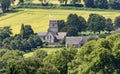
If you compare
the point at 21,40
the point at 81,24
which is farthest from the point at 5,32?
the point at 81,24

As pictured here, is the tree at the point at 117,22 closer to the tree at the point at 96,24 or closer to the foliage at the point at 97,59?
the tree at the point at 96,24

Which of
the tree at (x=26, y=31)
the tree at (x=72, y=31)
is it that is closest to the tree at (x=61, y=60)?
the tree at (x=26, y=31)

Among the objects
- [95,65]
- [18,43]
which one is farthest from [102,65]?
[18,43]

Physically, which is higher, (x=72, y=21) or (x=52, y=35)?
(x=72, y=21)

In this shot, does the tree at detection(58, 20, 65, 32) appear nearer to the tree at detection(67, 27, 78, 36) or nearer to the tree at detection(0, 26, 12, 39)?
the tree at detection(67, 27, 78, 36)

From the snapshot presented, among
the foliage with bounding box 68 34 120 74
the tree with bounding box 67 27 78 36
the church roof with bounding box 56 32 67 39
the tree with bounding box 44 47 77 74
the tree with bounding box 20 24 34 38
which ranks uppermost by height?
the foliage with bounding box 68 34 120 74

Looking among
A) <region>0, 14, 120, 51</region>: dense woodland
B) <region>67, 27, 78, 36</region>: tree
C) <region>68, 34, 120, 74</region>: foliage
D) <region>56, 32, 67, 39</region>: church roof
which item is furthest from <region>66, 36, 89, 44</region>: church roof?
<region>68, 34, 120, 74</region>: foliage

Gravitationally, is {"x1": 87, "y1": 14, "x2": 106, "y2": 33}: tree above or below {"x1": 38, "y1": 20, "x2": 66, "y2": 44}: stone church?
above

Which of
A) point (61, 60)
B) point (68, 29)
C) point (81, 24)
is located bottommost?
point (68, 29)

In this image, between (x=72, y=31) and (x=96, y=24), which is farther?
(x=96, y=24)

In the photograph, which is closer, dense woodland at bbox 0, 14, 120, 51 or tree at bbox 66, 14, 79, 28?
dense woodland at bbox 0, 14, 120, 51

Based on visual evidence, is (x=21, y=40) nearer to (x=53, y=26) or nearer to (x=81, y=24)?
(x=53, y=26)
